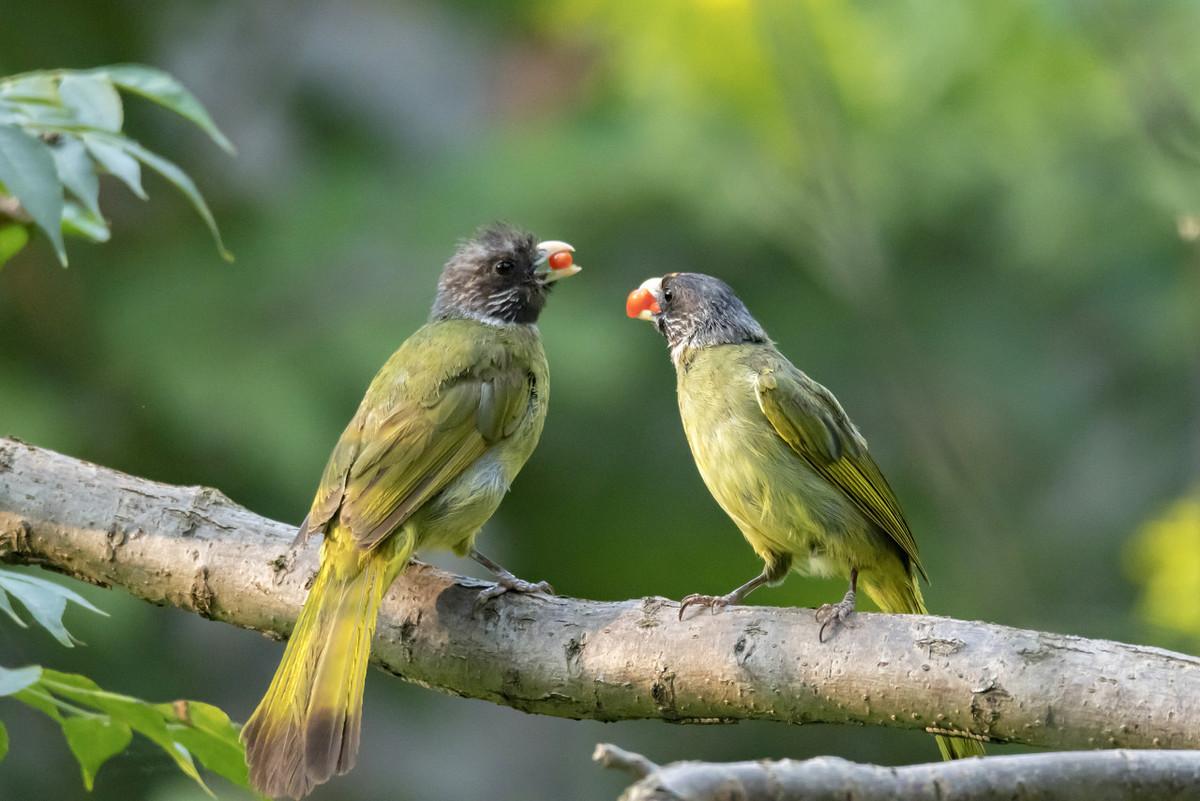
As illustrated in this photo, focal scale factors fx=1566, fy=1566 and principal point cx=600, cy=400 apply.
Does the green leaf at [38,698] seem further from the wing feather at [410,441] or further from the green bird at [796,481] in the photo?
the green bird at [796,481]

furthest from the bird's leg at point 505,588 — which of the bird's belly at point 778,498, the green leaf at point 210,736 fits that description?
the green leaf at point 210,736

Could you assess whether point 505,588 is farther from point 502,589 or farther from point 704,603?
point 704,603

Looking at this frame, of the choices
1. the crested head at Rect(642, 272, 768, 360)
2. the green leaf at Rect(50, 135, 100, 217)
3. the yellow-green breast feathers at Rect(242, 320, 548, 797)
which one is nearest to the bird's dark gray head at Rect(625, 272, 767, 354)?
the crested head at Rect(642, 272, 768, 360)

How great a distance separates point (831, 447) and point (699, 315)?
0.78m

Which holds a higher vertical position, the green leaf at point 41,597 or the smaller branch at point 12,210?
the smaller branch at point 12,210

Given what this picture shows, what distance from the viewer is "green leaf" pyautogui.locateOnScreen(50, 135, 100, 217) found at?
2.93m

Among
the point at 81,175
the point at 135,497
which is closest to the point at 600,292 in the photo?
the point at 135,497

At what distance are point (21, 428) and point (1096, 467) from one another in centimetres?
568

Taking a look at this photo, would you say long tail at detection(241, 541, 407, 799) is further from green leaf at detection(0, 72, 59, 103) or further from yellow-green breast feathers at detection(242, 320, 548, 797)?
green leaf at detection(0, 72, 59, 103)

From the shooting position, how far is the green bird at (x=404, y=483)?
3180mm

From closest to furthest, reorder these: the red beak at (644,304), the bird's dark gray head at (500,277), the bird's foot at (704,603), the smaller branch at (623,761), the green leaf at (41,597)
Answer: the smaller branch at (623,761) → the green leaf at (41,597) → the bird's foot at (704,603) → the red beak at (644,304) → the bird's dark gray head at (500,277)

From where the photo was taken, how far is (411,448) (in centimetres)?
396

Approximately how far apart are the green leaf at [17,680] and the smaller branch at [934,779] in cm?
82

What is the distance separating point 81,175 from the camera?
2977mm
